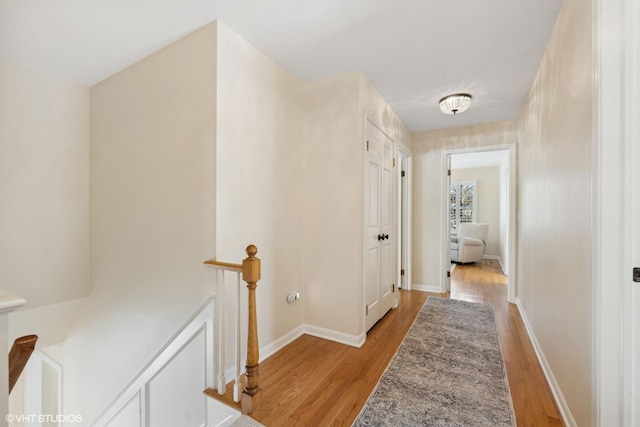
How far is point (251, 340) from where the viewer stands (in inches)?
64.2

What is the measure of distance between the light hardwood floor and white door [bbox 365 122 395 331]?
28cm

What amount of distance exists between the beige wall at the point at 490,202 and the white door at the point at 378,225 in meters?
5.01

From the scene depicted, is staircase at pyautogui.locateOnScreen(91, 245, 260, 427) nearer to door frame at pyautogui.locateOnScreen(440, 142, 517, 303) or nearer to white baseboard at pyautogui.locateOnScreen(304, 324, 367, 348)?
white baseboard at pyautogui.locateOnScreen(304, 324, 367, 348)

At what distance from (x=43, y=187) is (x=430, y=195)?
14.8 ft

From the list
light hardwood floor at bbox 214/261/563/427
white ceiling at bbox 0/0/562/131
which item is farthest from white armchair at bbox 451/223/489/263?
white ceiling at bbox 0/0/562/131

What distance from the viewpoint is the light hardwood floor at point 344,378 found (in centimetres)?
159

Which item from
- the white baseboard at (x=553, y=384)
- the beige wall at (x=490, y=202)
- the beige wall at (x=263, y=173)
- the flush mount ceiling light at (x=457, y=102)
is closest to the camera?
the white baseboard at (x=553, y=384)

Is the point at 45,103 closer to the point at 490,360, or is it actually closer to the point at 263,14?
the point at 263,14

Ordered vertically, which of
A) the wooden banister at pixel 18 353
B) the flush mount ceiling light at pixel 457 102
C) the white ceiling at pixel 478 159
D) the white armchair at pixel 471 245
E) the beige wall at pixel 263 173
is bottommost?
the white armchair at pixel 471 245

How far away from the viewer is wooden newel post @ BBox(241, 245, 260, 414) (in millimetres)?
1602

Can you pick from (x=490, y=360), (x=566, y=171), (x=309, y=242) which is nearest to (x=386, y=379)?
(x=490, y=360)

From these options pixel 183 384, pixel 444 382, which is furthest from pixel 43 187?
pixel 444 382

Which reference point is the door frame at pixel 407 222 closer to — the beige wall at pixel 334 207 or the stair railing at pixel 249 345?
the beige wall at pixel 334 207

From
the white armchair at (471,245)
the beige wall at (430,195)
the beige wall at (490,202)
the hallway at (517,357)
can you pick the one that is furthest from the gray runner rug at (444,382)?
the beige wall at (490,202)
